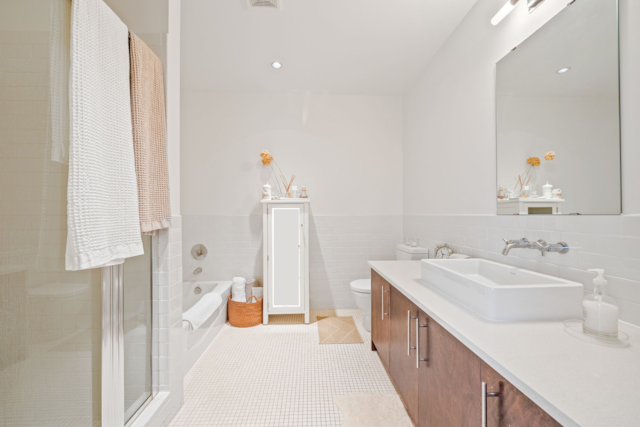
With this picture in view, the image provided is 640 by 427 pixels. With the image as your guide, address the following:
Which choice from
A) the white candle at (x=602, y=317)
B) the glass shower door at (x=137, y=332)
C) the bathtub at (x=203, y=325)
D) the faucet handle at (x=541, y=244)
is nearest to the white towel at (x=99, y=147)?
the glass shower door at (x=137, y=332)

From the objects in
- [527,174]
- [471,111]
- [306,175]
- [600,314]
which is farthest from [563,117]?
[306,175]

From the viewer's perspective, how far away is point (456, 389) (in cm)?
100

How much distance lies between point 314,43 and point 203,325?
8.80 feet

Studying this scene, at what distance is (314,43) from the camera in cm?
246

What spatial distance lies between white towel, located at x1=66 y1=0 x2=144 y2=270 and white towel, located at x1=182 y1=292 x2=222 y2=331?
1.19 meters

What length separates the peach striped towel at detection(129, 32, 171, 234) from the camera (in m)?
1.29

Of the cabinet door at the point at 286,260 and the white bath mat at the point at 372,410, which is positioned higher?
the cabinet door at the point at 286,260

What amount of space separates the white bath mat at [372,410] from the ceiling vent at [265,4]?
2719mm

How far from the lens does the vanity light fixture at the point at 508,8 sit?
149 centimetres

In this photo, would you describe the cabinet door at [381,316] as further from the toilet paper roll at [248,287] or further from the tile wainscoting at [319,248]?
the toilet paper roll at [248,287]

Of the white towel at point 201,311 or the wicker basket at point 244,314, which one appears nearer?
the white towel at point 201,311

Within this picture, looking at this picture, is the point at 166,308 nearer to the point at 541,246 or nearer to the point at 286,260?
the point at 286,260

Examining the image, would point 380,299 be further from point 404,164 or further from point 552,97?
point 404,164

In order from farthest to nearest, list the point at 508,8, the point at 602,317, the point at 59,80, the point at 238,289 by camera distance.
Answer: the point at 238,289 → the point at 508,8 → the point at 59,80 → the point at 602,317
